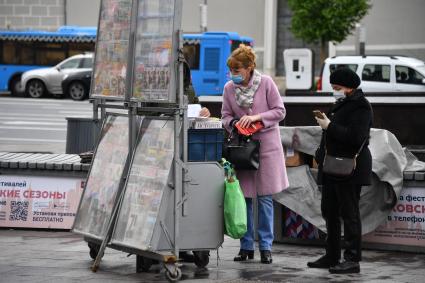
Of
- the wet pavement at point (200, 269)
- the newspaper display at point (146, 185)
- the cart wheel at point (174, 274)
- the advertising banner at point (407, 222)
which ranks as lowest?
A: the wet pavement at point (200, 269)

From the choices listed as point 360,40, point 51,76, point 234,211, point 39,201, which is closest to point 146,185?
point 234,211

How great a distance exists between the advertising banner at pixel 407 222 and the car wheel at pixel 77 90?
30128mm

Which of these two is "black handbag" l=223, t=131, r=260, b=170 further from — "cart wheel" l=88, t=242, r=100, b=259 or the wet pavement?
"cart wheel" l=88, t=242, r=100, b=259

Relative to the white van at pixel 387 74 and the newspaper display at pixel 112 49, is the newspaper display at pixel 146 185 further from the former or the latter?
the white van at pixel 387 74

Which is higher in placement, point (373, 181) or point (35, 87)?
point (373, 181)

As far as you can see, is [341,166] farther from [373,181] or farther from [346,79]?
[373,181]

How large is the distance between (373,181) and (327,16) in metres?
31.5

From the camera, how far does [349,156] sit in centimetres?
822

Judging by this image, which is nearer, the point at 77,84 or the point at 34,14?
the point at 77,84

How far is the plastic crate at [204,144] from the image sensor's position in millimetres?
→ 8227

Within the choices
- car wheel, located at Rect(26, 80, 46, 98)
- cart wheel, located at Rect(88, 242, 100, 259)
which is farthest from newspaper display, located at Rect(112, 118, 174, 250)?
car wheel, located at Rect(26, 80, 46, 98)

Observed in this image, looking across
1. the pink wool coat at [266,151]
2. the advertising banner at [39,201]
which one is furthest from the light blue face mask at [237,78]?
the advertising banner at [39,201]

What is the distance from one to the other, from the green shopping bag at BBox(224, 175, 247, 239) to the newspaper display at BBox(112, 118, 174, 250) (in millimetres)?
585

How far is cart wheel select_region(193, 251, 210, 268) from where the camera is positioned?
8.34 meters
